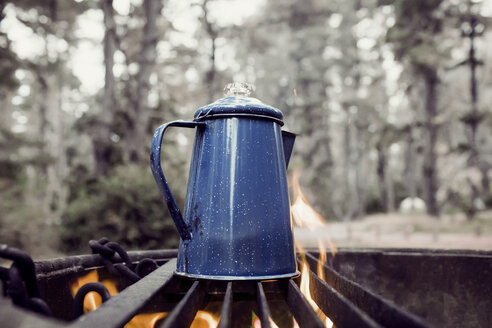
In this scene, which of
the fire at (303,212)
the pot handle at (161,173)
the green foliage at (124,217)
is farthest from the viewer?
the green foliage at (124,217)

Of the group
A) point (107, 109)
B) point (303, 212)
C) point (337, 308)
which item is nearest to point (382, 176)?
point (107, 109)

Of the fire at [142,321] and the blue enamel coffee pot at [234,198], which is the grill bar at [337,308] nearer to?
the blue enamel coffee pot at [234,198]

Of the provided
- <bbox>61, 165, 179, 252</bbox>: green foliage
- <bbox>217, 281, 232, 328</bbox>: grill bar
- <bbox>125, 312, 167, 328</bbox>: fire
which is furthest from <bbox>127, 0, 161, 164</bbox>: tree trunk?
<bbox>217, 281, 232, 328</bbox>: grill bar

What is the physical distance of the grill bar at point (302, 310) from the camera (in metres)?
0.75

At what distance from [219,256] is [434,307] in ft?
3.37

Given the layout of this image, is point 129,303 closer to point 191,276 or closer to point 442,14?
point 191,276

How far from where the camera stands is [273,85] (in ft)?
87.4

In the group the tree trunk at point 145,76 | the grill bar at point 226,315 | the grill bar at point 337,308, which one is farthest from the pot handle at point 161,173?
the tree trunk at point 145,76

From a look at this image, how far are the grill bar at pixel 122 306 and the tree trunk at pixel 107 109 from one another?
6.99 m

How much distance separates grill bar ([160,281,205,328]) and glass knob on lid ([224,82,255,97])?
74cm

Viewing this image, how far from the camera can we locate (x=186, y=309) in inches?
34.5

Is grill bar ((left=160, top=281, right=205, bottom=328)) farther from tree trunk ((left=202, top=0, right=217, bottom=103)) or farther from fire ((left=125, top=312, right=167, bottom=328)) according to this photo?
tree trunk ((left=202, top=0, right=217, bottom=103))

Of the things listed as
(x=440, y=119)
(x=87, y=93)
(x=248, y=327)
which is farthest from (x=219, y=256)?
(x=87, y=93)

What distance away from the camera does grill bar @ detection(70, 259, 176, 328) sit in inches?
26.8
